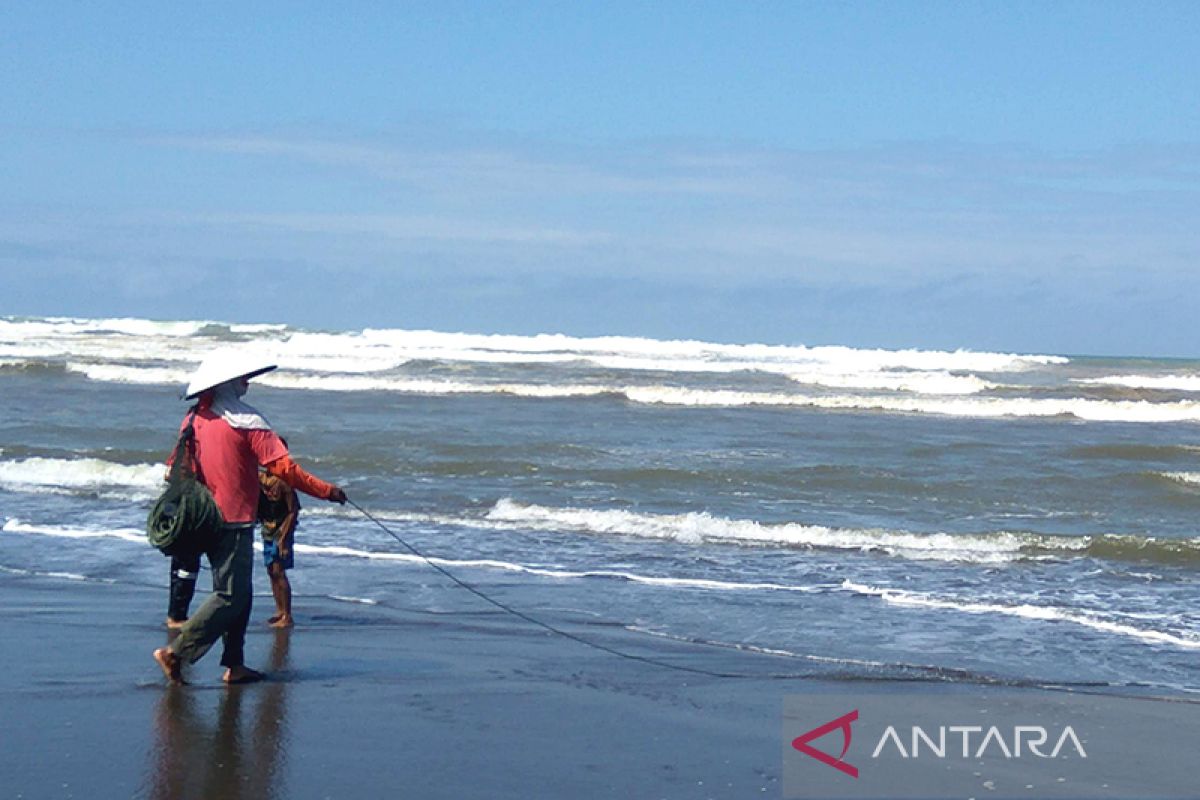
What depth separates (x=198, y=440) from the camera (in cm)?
590

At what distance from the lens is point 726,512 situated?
13.5 metres

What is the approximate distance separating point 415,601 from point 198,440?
317 cm

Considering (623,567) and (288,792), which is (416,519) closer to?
(623,567)

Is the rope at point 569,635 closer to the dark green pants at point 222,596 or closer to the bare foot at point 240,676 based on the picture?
the dark green pants at point 222,596

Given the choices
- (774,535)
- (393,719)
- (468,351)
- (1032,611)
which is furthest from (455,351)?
(393,719)

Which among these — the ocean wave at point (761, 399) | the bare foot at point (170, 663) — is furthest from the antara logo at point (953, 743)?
the ocean wave at point (761, 399)

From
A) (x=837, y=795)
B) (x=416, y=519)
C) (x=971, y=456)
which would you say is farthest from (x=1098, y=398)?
(x=837, y=795)

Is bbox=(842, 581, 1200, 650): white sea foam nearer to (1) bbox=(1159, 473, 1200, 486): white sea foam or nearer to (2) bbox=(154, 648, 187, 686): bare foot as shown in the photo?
(2) bbox=(154, 648, 187, 686): bare foot

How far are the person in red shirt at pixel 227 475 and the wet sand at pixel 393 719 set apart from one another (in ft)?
0.89

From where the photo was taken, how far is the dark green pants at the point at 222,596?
5871 mm

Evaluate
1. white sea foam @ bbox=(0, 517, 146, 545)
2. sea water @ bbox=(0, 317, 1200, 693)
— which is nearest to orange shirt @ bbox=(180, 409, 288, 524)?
sea water @ bbox=(0, 317, 1200, 693)

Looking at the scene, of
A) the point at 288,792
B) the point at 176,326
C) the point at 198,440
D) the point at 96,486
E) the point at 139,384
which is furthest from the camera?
the point at 176,326

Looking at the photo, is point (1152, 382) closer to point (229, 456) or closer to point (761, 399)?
point (761, 399)

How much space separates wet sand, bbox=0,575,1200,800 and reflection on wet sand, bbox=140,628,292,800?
0.04 ft
